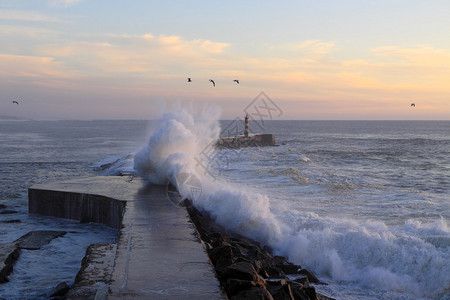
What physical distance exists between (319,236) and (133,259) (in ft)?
12.3

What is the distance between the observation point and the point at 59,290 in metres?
5.35

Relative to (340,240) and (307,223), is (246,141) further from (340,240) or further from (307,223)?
(340,240)

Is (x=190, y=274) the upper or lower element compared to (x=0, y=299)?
upper

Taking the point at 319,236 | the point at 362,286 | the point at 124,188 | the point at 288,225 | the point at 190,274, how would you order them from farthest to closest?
the point at 124,188 < the point at 288,225 < the point at 319,236 < the point at 362,286 < the point at 190,274

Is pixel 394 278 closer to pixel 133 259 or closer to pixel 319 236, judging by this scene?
pixel 319 236

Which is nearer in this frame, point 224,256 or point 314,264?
point 224,256

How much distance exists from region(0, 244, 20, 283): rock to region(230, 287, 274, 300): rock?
3.24m

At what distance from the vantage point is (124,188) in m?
10.8

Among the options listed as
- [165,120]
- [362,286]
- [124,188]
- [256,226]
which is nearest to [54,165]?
[165,120]

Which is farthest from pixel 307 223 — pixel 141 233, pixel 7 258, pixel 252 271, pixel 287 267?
pixel 7 258

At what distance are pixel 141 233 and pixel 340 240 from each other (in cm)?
343

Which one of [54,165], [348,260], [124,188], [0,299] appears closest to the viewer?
[0,299]

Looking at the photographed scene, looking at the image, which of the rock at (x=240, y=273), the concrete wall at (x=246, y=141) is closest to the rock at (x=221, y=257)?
the rock at (x=240, y=273)

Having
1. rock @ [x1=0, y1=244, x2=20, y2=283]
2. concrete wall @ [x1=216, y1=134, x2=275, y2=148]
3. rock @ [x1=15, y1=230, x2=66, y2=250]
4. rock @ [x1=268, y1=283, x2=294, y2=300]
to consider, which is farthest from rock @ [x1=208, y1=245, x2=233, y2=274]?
concrete wall @ [x1=216, y1=134, x2=275, y2=148]
